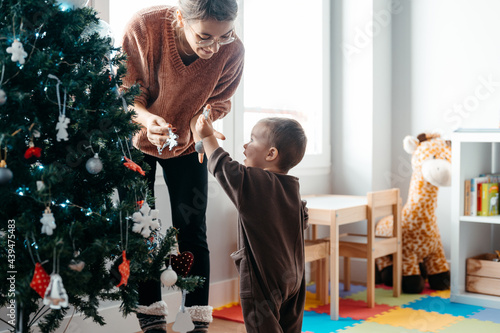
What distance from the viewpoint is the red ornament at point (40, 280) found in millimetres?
1121

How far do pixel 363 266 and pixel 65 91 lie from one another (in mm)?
2403

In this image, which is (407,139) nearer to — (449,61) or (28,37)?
(449,61)

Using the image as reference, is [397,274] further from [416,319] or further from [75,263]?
[75,263]

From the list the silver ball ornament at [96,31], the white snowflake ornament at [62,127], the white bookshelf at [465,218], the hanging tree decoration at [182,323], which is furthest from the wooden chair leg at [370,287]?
the white snowflake ornament at [62,127]

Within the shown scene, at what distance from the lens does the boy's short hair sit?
5.25 feet

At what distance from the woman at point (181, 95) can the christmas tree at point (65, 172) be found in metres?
0.26

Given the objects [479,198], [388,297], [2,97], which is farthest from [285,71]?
[2,97]

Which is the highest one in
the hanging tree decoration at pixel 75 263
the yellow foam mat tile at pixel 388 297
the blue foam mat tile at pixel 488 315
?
the hanging tree decoration at pixel 75 263

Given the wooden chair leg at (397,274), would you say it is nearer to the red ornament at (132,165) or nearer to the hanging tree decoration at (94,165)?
the red ornament at (132,165)

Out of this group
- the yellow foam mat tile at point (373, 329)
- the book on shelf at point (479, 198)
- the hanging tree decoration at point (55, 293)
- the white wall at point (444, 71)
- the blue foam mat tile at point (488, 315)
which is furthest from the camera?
the white wall at point (444, 71)

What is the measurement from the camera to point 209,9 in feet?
4.95

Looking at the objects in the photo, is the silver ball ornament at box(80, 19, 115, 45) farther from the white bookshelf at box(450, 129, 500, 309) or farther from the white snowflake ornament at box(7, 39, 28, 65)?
the white bookshelf at box(450, 129, 500, 309)

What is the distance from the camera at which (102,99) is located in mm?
1299

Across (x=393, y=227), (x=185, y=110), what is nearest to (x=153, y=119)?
(x=185, y=110)
